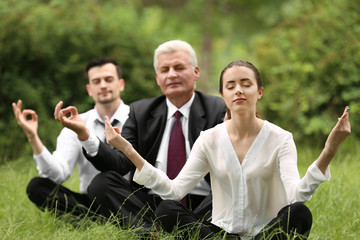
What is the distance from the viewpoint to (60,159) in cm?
438

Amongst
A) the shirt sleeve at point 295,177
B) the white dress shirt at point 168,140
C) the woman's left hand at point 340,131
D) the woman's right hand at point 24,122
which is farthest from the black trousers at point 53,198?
the woman's left hand at point 340,131

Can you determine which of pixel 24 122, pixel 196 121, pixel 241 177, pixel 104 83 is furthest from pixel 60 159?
pixel 241 177

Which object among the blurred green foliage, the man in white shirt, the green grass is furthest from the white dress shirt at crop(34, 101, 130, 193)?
the blurred green foliage

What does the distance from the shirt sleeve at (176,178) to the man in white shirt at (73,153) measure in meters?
1.17

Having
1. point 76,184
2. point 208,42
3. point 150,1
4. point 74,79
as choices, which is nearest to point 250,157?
point 76,184

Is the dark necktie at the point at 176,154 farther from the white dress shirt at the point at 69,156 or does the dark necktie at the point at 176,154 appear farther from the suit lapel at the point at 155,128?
the white dress shirt at the point at 69,156

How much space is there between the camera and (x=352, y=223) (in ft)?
12.8

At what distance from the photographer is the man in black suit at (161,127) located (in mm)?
3756

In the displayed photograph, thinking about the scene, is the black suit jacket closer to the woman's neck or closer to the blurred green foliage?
the woman's neck

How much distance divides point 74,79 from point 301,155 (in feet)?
12.5

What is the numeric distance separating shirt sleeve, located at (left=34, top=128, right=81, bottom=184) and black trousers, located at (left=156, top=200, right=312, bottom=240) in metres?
1.37

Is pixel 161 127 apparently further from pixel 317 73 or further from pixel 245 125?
pixel 317 73

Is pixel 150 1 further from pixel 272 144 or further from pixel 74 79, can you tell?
pixel 272 144

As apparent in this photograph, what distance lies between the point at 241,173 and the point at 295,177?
34 centimetres
